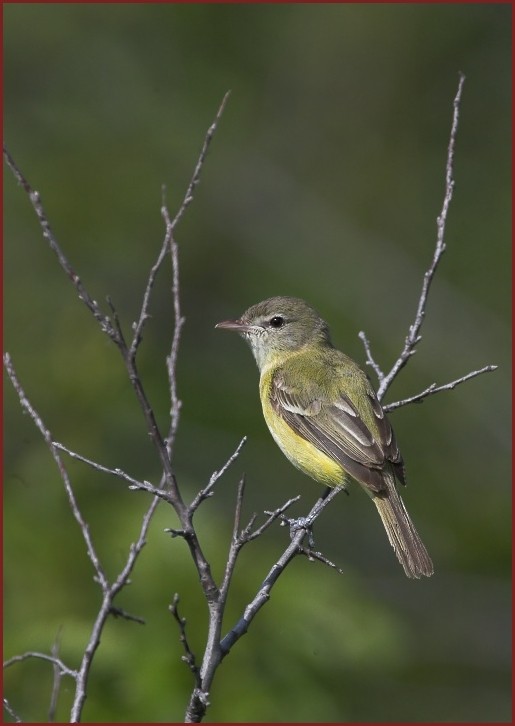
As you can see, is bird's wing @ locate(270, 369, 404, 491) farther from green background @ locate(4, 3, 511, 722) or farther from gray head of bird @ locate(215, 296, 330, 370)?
green background @ locate(4, 3, 511, 722)

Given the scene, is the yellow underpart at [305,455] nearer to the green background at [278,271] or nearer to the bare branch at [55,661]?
the green background at [278,271]

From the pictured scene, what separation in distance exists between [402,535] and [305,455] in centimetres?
76

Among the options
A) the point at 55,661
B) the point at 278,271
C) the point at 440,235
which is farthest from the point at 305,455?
the point at 278,271

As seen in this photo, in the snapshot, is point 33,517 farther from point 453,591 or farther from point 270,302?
point 453,591

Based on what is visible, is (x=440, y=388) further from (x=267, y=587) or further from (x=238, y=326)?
(x=238, y=326)

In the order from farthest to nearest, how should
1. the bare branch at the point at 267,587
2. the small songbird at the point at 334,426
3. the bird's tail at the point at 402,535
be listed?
the small songbird at the point at 334,426, the bird's tail at the point at 402,535, the bare branch at the point at 267,587

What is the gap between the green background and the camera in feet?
32.3

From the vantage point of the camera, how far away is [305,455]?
256 inches

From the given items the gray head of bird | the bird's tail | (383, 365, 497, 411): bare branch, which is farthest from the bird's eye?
the bird's tail

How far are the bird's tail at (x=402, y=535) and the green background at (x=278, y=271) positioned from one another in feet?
4.68

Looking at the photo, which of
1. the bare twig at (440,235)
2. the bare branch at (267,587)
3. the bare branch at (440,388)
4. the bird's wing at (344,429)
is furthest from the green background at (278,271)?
the bare twig at (440,235)

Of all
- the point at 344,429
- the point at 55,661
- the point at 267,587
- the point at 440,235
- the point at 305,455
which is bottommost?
the point at 55,661

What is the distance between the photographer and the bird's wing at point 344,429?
6.27 meters

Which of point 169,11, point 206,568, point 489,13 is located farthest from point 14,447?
point 489,13
